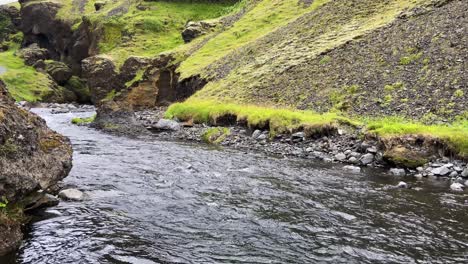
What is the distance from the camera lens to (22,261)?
9.51m

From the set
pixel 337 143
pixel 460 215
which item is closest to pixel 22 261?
pixel 460 215

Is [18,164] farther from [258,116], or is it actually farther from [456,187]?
[258,116]

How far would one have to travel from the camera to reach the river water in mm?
10266

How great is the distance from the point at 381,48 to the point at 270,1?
3902cm

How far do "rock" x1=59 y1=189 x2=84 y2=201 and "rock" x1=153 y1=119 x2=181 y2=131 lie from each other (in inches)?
888

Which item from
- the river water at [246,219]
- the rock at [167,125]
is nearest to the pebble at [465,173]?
the river water at [246,219]

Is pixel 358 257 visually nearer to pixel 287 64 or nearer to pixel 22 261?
pixel 22 261

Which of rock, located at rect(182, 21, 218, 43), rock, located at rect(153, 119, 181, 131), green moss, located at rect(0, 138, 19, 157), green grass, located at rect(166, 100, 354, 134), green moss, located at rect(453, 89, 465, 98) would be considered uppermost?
rock, located at rect(182, 21, 218, 43)

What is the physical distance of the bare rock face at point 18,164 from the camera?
1025 centimetres

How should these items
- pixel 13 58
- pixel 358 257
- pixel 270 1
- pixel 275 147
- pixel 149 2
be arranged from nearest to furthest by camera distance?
pixel 358 257, pixel 275 147, pixel 270 1, pixel 149 2, pixel 13 58

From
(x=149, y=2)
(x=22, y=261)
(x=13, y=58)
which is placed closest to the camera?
(x=22, y=261)

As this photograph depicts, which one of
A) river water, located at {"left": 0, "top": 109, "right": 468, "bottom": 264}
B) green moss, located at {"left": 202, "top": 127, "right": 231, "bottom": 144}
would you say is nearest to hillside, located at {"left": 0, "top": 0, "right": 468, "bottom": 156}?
green moss, located at {"left": 202, "top": 127, "right": 231, "bottom": 144}

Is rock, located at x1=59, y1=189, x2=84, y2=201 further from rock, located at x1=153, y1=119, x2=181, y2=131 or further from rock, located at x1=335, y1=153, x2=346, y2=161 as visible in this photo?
rock, located at x1=153, y1=119, x2=181, y2=131

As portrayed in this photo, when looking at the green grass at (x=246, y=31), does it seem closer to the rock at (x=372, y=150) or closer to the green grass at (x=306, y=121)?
the green grass at (x=306, y=121)
